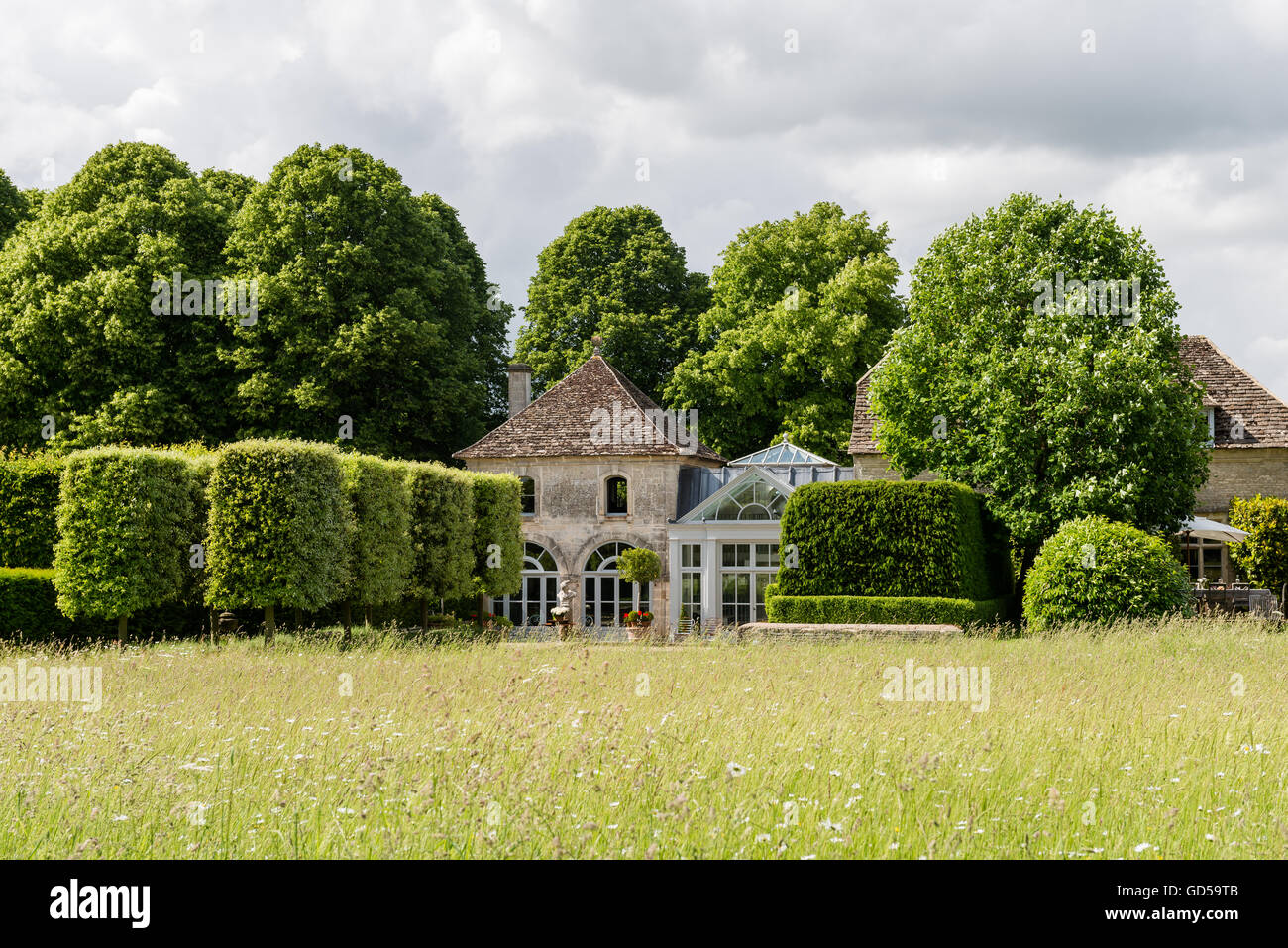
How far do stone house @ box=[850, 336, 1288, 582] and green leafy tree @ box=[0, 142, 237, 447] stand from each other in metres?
19.5

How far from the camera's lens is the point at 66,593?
20.4m

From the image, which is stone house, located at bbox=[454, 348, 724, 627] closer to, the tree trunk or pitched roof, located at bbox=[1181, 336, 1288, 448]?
the tree trunk

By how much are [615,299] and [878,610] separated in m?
22.4

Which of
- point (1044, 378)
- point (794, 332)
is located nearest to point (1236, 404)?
point (1044, 378)

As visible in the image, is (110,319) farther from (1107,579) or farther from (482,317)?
(1107,579)

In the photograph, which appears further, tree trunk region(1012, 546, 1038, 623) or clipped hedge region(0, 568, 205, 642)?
tree trunk region(1012, 546, 1038, 623)

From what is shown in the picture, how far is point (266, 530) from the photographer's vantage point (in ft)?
67.7

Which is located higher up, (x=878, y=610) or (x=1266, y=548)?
(x=1266, y=548)

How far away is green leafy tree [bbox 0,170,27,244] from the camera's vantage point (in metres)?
37.9

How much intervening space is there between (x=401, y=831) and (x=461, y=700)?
15.0 feet

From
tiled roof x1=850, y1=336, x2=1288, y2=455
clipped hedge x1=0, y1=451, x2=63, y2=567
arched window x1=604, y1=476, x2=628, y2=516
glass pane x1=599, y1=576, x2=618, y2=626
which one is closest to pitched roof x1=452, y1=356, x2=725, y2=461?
arched window x1=604, y1=476, x2=628, y2=516

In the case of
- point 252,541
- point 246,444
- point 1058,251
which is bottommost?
point 252,541

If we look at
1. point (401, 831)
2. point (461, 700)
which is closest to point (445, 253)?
point (461, 700)
